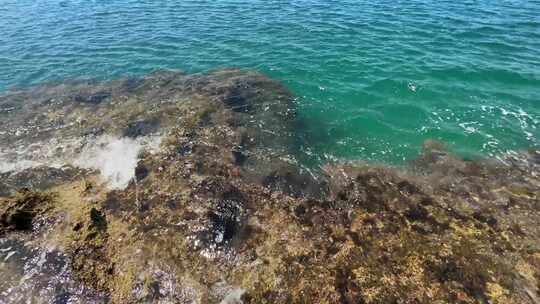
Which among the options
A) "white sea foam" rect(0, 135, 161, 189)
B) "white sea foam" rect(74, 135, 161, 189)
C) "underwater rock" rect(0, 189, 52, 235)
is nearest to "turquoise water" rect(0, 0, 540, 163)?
"white sea foam" rect(74, 135, 161, 189)

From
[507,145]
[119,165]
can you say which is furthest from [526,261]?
[119,165]

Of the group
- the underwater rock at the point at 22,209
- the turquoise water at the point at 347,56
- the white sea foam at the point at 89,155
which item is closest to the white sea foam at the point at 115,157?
the white sea foam at the point at 89,155

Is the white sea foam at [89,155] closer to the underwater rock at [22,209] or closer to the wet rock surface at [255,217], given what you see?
the wet rock surface at [255,217]

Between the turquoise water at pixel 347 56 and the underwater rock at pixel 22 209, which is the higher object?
the turquoise water at pixel 347 56

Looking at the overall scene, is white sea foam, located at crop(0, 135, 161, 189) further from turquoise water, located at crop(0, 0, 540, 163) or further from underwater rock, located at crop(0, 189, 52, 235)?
turquoise water, located at crop(0, 0, 540, 163)

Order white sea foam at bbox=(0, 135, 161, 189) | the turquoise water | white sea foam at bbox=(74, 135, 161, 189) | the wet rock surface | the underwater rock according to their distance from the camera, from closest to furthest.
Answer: the wet rock surface < the underwater rock < white sea foam at bbox=(74, 135, 161, 189) < white sea foam at bbox=(0, 135, 161, 189) < the turquoise water

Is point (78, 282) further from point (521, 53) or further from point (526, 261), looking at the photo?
point (521, 53)
